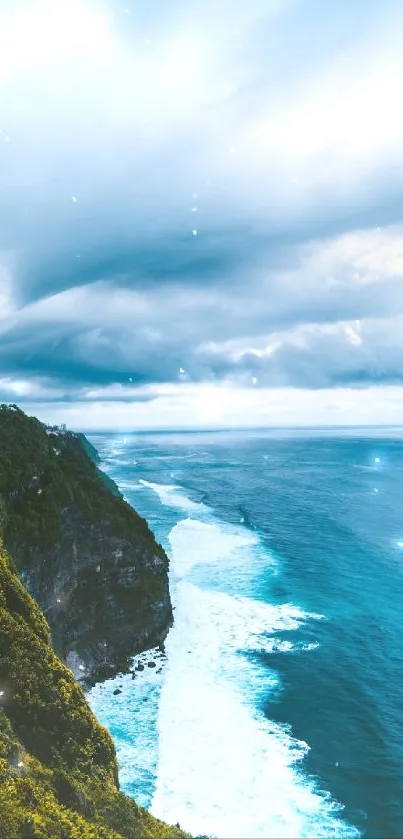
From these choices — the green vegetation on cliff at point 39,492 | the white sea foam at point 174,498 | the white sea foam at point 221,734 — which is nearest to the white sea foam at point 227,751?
the white sea foam at point 221,734

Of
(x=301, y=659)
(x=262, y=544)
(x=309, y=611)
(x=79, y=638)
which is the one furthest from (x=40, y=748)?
(x=262, y=544)

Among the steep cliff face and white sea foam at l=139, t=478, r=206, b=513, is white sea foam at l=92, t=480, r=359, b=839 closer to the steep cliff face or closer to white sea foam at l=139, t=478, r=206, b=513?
the steep cliff face

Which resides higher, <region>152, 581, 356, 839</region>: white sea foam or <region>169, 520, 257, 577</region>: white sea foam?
<region>169, 520, 257, 577</region>: white sea foam

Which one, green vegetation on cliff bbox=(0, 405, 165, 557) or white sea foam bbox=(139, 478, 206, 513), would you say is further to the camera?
white sea foam bbox=(139, 478, 206, 513)

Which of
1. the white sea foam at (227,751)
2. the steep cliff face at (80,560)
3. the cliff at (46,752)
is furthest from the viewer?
the steep cliff face at (80,560)

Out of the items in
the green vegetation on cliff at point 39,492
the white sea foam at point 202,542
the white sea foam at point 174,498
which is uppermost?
the green vegetation on cliff at point 39,492

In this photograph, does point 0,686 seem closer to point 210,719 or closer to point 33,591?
point 33,591

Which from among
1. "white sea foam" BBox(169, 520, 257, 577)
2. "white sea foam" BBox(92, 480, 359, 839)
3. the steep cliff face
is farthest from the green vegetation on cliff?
"white sea foam" BBox(169, 520, 257, 577)

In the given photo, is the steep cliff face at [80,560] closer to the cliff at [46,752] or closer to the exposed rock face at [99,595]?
the exposed rock face at [99,595]
